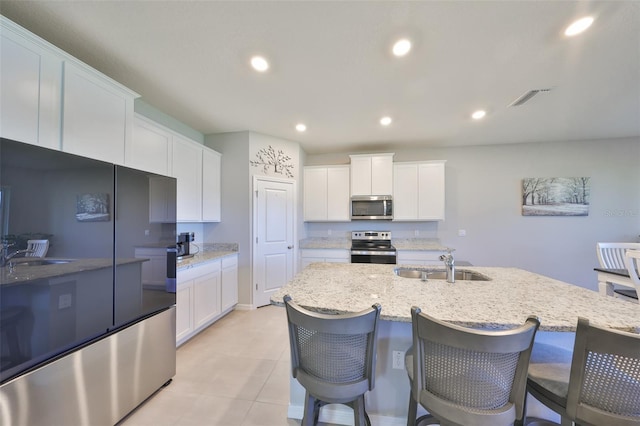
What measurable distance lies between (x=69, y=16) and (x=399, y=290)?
2.75 metres

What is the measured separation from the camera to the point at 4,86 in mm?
1244

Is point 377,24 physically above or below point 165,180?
above

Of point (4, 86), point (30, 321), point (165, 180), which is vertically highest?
point (4, 86)

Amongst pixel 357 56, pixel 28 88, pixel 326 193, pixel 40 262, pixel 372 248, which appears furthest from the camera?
pixel 326 193

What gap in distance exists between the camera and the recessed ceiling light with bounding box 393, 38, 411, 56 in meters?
1.69

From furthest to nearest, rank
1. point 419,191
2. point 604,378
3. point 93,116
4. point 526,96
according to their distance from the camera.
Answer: point 419,191 → point 526,96 → point 93,116 → point 604,378

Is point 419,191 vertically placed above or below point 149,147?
below

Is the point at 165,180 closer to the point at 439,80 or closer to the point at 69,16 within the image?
the point at 69,16

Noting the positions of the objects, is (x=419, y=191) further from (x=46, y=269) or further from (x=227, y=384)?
(x=46, y=269)

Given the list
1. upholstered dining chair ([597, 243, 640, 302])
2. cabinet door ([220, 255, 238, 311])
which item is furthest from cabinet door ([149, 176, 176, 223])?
upholstered dining chair ([597, 243, 640, 302])

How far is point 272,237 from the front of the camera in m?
3.66

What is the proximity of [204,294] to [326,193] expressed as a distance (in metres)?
2.49

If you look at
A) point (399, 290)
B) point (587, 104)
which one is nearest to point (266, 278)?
point (399, 290)

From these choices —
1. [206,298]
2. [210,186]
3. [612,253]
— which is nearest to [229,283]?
[206,298]
